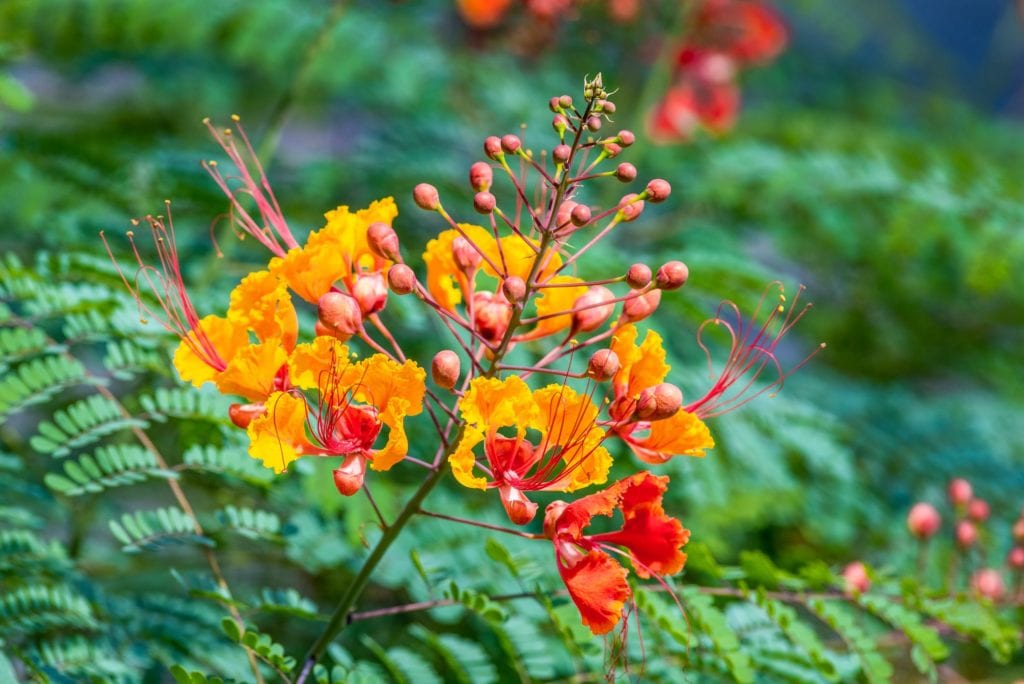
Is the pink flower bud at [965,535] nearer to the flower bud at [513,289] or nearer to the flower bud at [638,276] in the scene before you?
the flower bud at [638,276]

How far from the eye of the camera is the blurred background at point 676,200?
93.5 inches

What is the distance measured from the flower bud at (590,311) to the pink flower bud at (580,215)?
5.7 inches

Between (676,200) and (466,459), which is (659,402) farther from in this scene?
(676,200)

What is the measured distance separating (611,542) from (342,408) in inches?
14.4

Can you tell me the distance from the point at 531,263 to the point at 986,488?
221 centimetres

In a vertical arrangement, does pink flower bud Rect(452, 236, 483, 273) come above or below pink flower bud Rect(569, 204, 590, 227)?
above

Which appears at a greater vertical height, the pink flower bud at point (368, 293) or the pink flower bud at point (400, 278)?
the pink flower bud at point (368, 293)

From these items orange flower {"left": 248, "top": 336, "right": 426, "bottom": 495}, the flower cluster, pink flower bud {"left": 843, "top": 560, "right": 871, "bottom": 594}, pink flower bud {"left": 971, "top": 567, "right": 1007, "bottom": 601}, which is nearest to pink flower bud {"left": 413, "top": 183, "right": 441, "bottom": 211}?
the flower cluster

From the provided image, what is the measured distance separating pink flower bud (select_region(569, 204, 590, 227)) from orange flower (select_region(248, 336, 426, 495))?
0.25m

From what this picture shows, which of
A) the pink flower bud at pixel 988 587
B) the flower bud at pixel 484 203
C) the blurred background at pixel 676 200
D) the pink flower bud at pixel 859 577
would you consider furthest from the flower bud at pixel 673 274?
the pink flower bud at pixel 988 587

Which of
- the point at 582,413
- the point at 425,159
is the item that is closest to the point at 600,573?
the point at 582,413

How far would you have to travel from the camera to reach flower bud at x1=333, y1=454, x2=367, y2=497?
46.1 inches

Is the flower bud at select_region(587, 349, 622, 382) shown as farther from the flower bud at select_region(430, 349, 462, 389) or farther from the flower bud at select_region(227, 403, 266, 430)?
Result: the flower bud at select_region(227, 403, 266, 430)

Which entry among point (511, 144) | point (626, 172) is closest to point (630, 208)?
point (626, 172)
